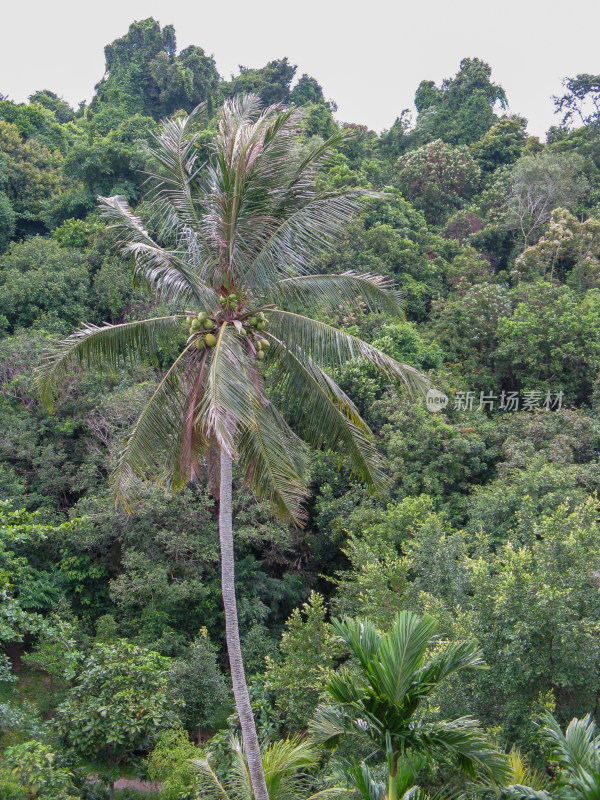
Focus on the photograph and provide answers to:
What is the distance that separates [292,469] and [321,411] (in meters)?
0.86

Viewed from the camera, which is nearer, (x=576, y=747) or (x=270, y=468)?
(x=576, y=747)

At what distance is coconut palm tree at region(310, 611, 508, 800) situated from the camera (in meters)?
4.94

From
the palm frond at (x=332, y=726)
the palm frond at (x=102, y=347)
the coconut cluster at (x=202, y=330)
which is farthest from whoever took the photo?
the palm frond at (x=102, y=347)

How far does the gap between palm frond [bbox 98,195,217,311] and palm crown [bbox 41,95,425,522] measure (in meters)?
0.01

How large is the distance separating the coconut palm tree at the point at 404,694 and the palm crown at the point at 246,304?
1.50 metres

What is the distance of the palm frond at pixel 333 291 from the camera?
667 cm

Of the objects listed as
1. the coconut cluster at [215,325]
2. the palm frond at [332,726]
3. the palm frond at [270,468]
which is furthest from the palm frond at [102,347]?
the palm frond at [332,726]

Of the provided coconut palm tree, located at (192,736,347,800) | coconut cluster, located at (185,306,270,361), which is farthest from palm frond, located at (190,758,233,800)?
coconut cluster, located at (185,306,270,361)

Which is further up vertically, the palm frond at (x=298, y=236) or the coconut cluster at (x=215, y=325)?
the palm frond at (x=298, y=236)

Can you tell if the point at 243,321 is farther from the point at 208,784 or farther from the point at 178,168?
the point at 208,784

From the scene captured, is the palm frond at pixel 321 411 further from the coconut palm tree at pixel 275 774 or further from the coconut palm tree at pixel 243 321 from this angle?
the coconut palm tree at pixel 275 774

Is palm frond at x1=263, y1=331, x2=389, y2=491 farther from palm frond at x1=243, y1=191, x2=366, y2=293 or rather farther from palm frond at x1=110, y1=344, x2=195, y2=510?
palm frond at x1=110, y1=344, x2=195, y2=510

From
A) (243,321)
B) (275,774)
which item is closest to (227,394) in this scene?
(243,321)

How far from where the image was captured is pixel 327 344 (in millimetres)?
6516
